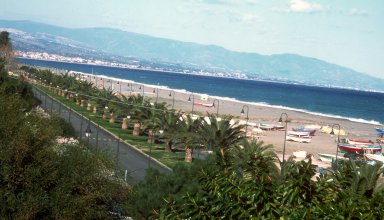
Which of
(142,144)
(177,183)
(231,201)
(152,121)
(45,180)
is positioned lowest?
(142,144)

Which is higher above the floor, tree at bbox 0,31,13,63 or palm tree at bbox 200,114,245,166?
tree at bbox 0,31,13,63

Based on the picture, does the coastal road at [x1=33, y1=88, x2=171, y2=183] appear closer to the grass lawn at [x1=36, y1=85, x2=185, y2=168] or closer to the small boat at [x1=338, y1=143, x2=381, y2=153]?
the grass lawn at [x1=36, y1=85, x2=185, y2=168]

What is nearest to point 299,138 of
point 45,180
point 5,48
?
point 45,180

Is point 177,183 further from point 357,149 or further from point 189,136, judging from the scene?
point 357,149

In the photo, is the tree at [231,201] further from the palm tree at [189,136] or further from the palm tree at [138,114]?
the palm tree at [138,114]

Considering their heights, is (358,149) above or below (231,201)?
below

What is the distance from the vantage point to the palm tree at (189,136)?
33.6 meters

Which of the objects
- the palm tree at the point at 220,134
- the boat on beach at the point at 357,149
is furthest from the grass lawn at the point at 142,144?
the boat on beach at the point at 357,149

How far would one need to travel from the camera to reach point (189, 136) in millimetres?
33969

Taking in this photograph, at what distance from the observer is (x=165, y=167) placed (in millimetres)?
33438

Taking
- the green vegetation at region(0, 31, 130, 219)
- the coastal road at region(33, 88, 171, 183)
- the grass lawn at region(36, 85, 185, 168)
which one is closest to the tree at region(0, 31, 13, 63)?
the grass lawn at region(36, 85, 185, 168)

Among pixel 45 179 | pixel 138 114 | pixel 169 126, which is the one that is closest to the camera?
A: pixel 45 179

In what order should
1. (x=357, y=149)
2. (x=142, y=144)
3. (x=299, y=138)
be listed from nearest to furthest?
(x=142, y=144) < (x=357, y=149) < (x=299, y=138)

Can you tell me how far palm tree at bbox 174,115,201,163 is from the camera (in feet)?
110
